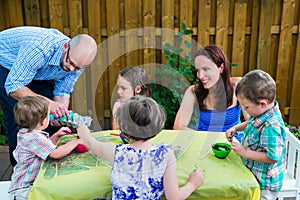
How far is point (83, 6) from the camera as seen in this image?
3873mm

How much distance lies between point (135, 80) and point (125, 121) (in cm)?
95

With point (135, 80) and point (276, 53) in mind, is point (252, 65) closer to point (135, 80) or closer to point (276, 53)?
point (276, 53)

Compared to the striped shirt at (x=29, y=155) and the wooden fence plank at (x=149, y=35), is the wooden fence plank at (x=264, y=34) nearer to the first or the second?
the wooden fence plank at (x=149, y=35)

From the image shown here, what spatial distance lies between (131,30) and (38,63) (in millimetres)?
1666

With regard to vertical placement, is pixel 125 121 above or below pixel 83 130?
above

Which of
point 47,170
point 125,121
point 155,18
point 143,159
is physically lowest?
point 47,170

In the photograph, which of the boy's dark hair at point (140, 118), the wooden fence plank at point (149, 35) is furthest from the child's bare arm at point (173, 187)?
the wooden fence plank at point (149, 35)

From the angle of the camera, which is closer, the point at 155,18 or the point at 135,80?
the point at 135,80

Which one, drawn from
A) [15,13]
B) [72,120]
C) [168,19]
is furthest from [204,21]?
[72,120]

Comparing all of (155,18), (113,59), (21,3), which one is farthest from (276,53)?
(21,3)

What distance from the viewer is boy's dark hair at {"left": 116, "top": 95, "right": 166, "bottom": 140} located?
165 centimetres

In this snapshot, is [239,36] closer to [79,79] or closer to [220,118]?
[220,118]

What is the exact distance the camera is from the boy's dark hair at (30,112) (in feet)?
6.27

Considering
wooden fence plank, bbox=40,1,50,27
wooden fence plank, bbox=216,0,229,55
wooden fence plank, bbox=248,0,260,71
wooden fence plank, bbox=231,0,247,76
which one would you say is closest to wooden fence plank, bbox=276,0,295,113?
wooden fence plank, bbox=248,0,260,71
